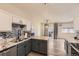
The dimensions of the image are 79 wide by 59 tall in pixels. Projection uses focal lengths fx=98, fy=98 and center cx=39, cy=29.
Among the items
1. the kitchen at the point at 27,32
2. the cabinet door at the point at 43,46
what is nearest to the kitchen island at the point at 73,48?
the kitchen at the point at 27,32

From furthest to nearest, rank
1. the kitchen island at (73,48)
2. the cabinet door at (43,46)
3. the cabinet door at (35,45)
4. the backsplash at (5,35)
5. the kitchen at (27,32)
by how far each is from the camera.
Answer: the cabinet door at (35,45), the cabinet door at (43,46), the backsplash at (5,35), the kitchen at (27,32), the kitchen island at (73,48)

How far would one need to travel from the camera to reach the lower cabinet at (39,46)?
3936mm

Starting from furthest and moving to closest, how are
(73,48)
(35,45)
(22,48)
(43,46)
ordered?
(35,45)
(43,46)
(22,48)
(73,48)

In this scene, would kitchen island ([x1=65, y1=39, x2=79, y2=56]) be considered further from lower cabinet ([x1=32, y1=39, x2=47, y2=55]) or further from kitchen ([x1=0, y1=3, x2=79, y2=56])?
lower cabinet ([x1=32, y1=39, x2=47, y2=55])

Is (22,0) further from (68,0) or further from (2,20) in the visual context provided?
(2,20)

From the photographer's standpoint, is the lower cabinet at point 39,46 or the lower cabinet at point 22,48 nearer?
the lower cabinet at point 22,48

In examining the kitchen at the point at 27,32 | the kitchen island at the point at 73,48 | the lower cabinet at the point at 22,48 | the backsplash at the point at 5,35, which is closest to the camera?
the kitchen island at the point at 73,48

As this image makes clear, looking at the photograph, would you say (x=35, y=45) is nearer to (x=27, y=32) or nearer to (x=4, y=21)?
(x=27, y=32)

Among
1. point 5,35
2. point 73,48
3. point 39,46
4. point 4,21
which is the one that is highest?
point 4,21

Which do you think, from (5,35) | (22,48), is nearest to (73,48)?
(22,48)

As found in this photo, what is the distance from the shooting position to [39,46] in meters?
4.09

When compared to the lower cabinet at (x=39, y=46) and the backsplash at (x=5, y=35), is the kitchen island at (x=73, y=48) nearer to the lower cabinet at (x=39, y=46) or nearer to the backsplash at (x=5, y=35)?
the lower cabinet at (x=39, y=46)

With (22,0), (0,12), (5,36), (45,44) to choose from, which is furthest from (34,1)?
(45,44)

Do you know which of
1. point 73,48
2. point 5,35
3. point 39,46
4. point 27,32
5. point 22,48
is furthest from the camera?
point 27,32
